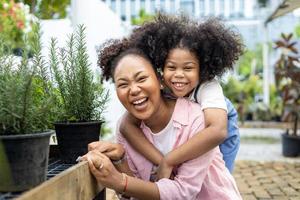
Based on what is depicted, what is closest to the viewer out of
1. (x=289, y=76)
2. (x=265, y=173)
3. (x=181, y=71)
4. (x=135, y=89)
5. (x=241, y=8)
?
(x=135, y=89)

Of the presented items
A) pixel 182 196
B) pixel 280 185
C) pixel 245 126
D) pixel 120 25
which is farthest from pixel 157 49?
pixel 245 126

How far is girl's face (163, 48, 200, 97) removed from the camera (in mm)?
1734

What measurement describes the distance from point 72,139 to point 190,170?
43 cm

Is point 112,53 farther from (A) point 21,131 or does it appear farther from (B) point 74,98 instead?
(A) point 21,131

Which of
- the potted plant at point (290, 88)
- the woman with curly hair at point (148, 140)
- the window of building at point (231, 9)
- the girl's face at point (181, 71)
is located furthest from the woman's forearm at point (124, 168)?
the window of building at point (231, 9)

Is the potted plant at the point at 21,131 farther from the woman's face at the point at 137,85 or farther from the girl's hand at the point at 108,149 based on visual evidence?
the woman's face at the point at 137,85

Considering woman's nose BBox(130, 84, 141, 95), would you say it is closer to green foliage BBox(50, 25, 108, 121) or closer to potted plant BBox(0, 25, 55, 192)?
green foliage BBox(50, 25, 108, 121)

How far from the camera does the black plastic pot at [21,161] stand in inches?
40.6

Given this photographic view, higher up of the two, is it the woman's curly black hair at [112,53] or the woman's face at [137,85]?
the woman's curly black hair at [112,53]

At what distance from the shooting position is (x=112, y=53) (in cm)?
165

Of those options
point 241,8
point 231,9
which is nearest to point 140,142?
point 231,9

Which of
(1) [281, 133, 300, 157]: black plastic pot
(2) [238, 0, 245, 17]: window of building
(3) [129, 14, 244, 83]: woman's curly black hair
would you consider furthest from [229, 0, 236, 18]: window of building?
(3) [129, 14, 244, 83]: woman's curly black hair

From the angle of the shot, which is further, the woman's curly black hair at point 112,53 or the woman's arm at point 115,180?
the woman's curly black hair at point 112,53

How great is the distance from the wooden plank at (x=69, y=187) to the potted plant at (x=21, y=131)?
7cm
